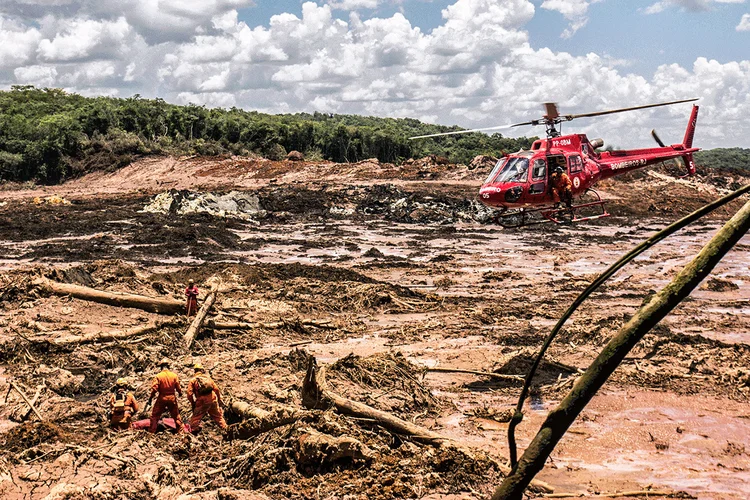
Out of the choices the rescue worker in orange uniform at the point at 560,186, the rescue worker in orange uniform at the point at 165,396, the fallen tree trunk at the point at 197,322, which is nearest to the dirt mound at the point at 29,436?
the rescue worker in orange uniform at the point at 165,396

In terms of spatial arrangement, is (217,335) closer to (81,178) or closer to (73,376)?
(73,376)

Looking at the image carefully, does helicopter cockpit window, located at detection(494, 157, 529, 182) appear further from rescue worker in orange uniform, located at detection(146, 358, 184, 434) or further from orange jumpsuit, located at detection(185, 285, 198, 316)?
rescue worker in orange uniform, located at detection(146, 358, 184, 434)

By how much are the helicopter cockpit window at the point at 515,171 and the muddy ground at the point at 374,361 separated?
10.0 feet

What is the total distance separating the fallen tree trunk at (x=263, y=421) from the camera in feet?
27.6

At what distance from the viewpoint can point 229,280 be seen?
19.2 meters

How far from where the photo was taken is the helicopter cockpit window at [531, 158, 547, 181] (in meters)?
16.9

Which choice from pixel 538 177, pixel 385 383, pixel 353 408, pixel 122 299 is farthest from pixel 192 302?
pixel 538 177

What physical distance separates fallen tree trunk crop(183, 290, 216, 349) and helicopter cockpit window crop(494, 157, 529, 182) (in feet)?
23.5

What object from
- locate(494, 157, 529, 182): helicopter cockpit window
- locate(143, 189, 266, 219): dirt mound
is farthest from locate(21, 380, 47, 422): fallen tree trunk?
locate(143, 189, 266, 219): dirt mound

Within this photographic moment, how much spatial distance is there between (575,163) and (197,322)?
32.4 ft

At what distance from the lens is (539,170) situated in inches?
670

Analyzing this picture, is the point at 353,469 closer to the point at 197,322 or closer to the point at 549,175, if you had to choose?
the point at 197,322

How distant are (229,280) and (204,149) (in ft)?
143

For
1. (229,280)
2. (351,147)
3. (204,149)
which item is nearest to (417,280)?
(229,280)
